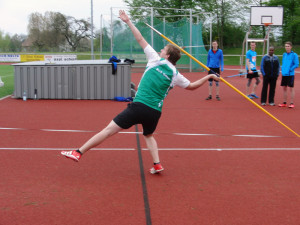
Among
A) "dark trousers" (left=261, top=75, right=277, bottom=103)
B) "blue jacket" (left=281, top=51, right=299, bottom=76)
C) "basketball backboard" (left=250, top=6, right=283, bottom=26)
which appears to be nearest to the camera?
"blue jacket" (left=281, top=51, right=299, bottom=76)

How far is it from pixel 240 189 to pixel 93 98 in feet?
31.0

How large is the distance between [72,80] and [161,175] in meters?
9.01

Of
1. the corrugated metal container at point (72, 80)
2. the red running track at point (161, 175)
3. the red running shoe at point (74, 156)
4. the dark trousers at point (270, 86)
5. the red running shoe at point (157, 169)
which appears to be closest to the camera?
the red running track at point (161, 175)

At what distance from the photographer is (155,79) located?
16.2ft

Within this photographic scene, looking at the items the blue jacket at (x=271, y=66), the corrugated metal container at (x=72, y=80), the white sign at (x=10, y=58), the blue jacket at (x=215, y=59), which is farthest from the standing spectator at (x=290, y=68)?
the white sign at (x=10, y=58)

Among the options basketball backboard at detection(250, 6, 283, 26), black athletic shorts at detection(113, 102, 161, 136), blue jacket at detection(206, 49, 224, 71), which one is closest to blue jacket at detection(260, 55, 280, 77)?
blue jacket at detection(206, 49, 224, 71)

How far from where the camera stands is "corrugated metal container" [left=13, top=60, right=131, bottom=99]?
44.0 feet

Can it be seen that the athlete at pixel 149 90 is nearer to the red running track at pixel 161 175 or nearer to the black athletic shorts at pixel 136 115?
the black athletic shorts at pixel 136 115

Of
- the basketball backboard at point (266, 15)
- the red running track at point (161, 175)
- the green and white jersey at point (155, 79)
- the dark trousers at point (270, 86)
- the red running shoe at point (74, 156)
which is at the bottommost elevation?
the red running track at point (161, 175)

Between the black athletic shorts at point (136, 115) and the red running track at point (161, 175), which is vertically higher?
the black athletic shorts at point (136, 115)

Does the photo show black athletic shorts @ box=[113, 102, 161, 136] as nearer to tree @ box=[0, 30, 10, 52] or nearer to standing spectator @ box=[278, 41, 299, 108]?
standing spectator @ box=[278, 41, 299, 108]

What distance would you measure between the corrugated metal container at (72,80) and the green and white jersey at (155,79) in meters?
8.49

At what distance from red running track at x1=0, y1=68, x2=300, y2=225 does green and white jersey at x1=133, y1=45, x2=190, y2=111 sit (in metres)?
1.07

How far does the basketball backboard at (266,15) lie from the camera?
2412cm
